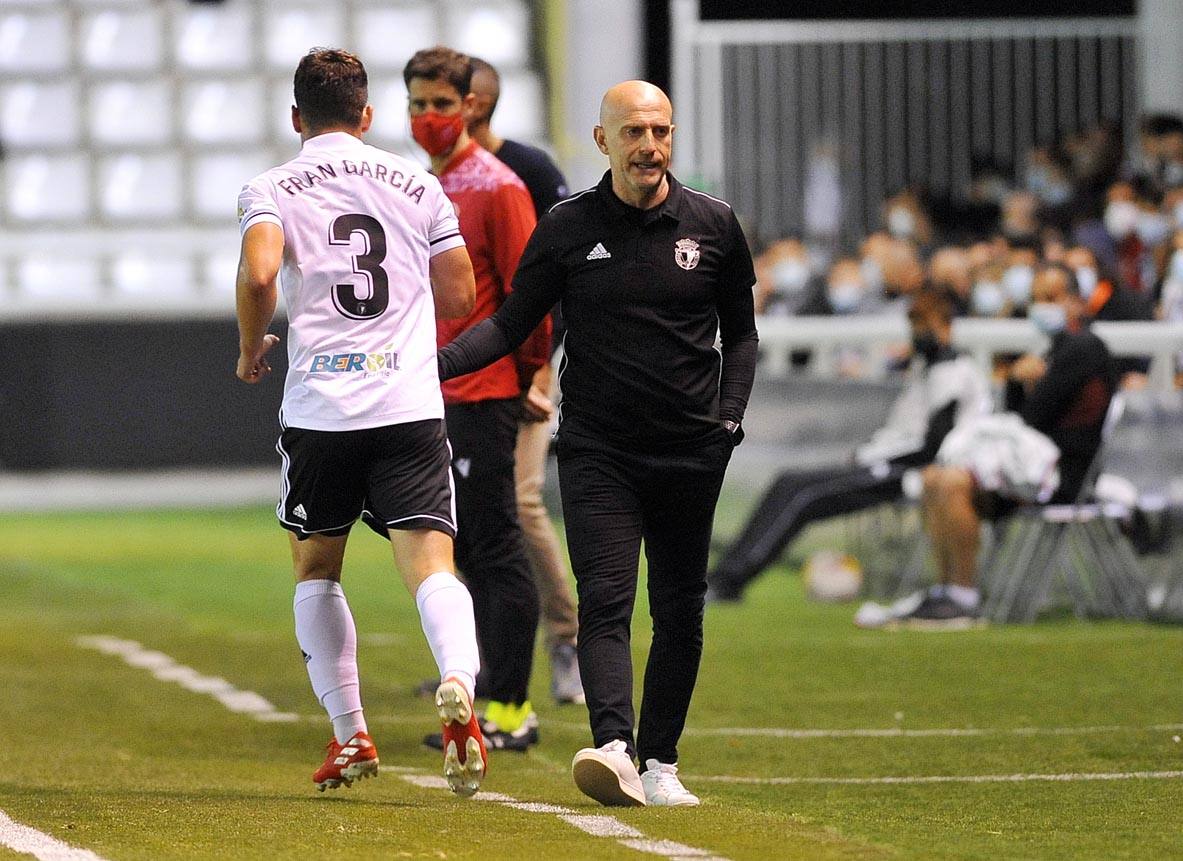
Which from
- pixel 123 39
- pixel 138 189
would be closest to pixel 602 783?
pixel 138 189

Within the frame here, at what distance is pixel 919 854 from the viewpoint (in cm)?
496

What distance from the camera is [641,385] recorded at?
5738 millimetres

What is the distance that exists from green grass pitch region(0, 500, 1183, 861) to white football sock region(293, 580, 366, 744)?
228 mm

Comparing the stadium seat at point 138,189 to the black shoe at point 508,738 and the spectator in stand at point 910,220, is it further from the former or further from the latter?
the black shoe at point 508,738

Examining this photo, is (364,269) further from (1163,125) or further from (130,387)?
(130,387)

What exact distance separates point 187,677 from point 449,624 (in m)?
3.61

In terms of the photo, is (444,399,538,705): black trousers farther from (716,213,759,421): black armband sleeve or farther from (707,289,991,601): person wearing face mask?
(707,289,991,601): person wearing face mask

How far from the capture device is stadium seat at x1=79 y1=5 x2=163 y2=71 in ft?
70.7

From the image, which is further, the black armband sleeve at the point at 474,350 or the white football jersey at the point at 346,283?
the black armband sleeve at the point at 474,350

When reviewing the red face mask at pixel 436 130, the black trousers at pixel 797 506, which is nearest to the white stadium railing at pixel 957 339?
the black trousers at pixel 797 506

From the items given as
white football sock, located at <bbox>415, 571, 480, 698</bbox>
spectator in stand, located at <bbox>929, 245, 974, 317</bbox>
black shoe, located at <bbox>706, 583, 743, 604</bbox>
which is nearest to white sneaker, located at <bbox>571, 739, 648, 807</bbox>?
white football sock, located at <bbox>415, 571, 480, 698</bbox>

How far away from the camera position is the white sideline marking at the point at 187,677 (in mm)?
8180

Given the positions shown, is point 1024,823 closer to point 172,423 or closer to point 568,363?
point 568,363

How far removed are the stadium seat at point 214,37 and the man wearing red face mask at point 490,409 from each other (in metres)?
14.8
